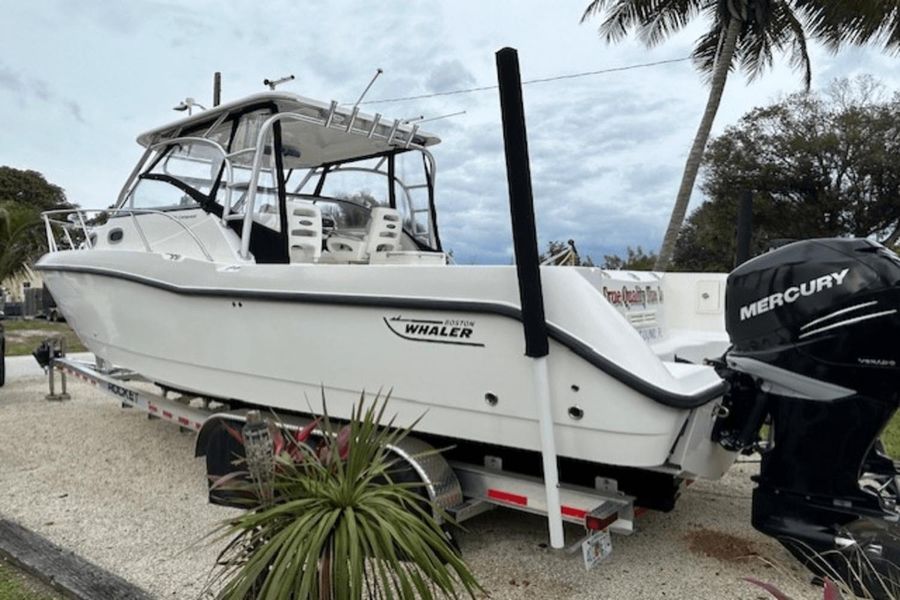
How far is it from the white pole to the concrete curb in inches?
66.9

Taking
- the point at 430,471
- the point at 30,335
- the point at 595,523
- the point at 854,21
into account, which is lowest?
the point at 595,523

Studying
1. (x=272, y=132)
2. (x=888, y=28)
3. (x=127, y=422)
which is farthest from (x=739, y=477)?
(x=888, y=28)

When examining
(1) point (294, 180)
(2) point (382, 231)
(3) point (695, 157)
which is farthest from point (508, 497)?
(3) point (695, 157)

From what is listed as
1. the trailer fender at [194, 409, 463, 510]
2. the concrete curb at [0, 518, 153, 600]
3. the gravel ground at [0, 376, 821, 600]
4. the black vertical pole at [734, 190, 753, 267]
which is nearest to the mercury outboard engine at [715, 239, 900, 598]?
the gravel ground at [0, 376, 821, 600]

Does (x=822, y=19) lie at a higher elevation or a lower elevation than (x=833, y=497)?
higher

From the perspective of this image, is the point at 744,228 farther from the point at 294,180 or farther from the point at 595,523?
the point at 294,180

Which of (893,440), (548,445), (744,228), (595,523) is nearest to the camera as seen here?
(548,445)

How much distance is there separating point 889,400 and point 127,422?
608cm

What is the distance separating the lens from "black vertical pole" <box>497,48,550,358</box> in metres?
2.53

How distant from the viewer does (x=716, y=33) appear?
13508 millimetres

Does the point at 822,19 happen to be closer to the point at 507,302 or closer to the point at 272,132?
the point at 272,132

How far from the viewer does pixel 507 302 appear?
2.86m

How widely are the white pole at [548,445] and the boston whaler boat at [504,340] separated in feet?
0.33

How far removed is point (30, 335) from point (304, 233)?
1358 cm
